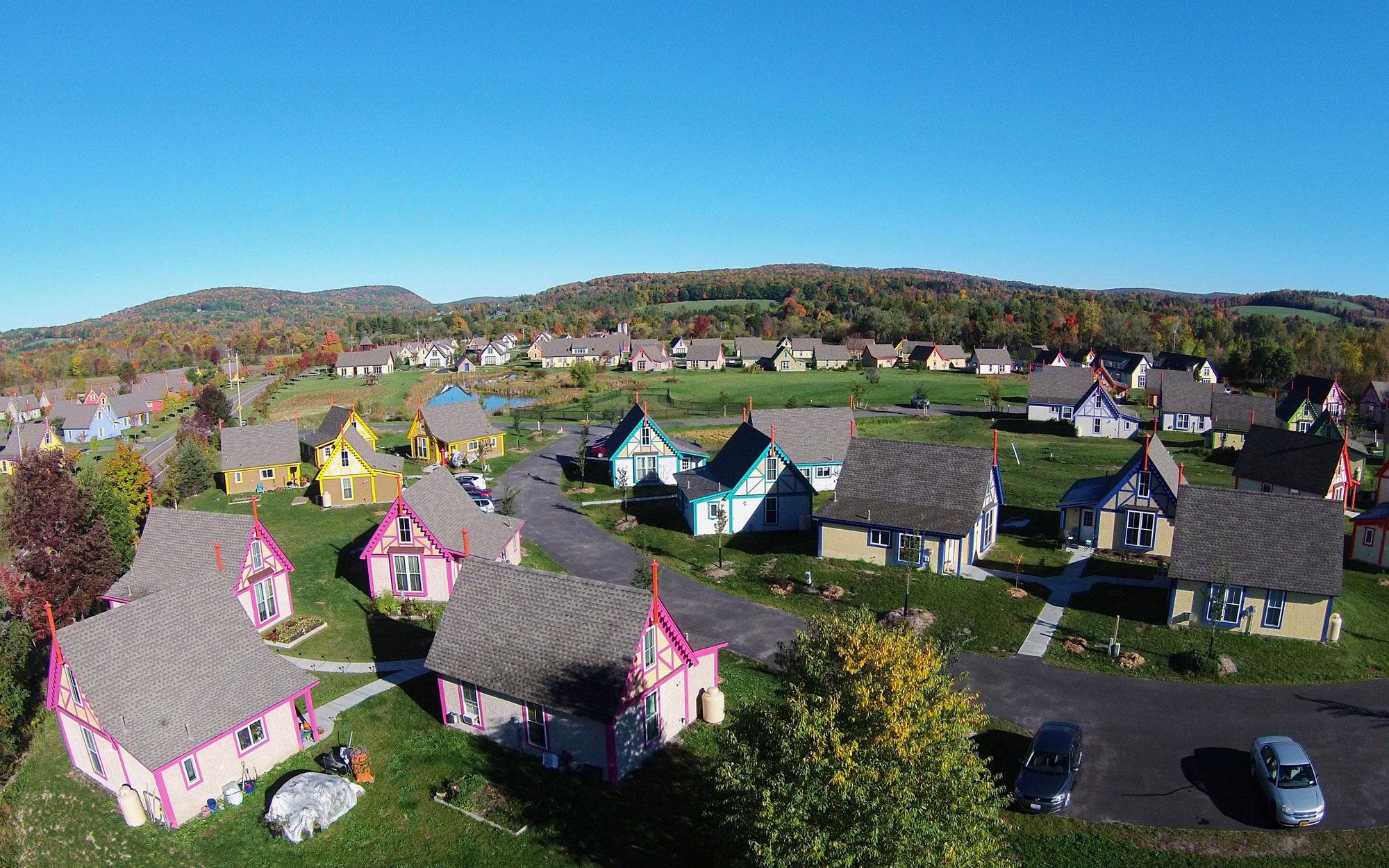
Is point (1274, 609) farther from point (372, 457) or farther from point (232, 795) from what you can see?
point (372, 457)

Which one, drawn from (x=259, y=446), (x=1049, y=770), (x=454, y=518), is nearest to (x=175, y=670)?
(x=454, y=518)

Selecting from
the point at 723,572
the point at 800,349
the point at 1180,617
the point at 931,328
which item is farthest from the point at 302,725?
the point at 931,328

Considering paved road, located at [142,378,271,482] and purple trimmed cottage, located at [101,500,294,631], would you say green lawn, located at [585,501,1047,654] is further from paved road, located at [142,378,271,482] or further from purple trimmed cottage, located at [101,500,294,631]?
paved road, located at [142,378,271,482]

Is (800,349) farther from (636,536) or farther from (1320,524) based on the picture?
(1320,524)

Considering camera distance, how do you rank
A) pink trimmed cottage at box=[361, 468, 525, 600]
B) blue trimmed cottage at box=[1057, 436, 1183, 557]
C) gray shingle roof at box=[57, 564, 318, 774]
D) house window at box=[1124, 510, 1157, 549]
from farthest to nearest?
1. house window at box=[1124, 510, 1157, 549]
2. blue trimmed cottage at box=[1057, 436, 1183, 557]
3. pink trimmed cottage at box=[361, 468, 525, 600]
4. gray shingle roof at box=[57, 564, 318, 774]

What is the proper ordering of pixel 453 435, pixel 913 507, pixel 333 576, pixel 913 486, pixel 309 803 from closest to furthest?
1. pixel 309 803
2. pixel 333 576
3. pixel 913 507
4. pixel 913 486
5. pixel 453 435

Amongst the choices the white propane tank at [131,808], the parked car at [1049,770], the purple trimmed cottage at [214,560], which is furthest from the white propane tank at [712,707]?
the purple trimmed cottage at [214,560]

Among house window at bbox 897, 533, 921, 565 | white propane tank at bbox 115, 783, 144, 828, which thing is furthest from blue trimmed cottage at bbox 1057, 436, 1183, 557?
white propane tank at bbox 115, 783, 144, 828
